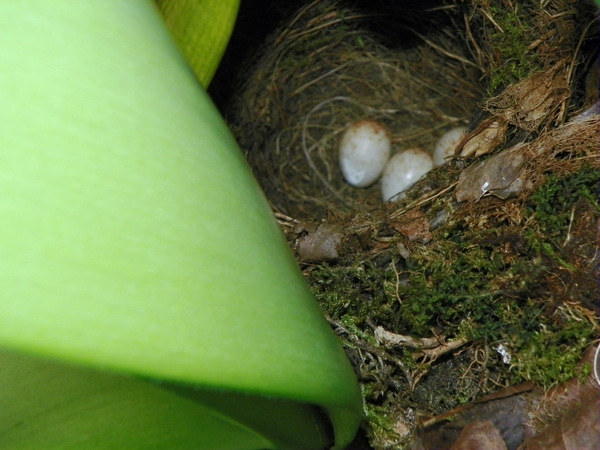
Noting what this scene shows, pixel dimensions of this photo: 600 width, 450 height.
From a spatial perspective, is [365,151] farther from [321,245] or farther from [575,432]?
[575,432]

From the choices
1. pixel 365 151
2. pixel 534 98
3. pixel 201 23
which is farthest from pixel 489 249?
pixel 365 151

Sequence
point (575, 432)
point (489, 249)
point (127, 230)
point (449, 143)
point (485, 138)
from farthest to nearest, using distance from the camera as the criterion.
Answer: point (449, 143) < point (485, 138) < point (489, 249) < point (575, 432) < point (127, 230)

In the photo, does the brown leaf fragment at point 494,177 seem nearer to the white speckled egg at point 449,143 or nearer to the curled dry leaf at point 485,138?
the curled dry leaf at point 485,138

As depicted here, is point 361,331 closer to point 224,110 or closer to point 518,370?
point 518,370

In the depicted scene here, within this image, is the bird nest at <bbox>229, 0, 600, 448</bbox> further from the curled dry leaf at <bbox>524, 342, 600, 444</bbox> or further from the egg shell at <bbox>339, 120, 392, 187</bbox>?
the egg shell at <bbox>339, 120, 392, 187</bbox>

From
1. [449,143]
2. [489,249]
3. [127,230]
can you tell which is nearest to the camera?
[127,230]

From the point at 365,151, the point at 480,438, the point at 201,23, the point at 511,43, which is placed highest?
the point at 511,43

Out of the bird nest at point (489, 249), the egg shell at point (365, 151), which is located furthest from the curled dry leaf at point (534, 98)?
the egg shell at point (365, 151)
